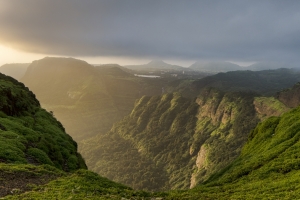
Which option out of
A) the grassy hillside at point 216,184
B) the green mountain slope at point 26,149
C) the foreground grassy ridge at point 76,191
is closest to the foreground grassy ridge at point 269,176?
the grassy hillside at point 216,184

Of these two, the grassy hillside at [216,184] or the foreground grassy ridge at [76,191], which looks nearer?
the foreground grassy ridge at [76,191]

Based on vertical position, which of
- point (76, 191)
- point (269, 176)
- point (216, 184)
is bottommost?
point (216, 184)

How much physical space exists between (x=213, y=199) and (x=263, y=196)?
5968mm

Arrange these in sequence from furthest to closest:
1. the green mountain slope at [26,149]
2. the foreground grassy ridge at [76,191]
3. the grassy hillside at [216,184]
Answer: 1. the green mountain slope at [26,149]
2. the grassy hillside at [216,184]
3. the foreground grassy ridge at [76,191]

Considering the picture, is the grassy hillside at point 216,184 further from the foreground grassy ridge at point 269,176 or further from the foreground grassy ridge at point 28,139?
the foreground grassy ridge at point 28,139

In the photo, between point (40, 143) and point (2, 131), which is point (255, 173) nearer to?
point (40, 143)

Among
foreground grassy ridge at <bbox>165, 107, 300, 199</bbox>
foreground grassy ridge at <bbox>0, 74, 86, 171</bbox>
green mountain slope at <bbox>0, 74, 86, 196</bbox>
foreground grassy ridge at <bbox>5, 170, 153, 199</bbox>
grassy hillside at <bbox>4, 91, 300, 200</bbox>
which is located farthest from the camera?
foreground grassy ridge at <bbox>0, 74, 86, 171</bbox>

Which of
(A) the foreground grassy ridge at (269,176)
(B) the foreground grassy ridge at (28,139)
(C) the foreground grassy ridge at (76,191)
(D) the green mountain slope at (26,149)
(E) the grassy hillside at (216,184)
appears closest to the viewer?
(C) the foreground grassy ridge at (76,191)

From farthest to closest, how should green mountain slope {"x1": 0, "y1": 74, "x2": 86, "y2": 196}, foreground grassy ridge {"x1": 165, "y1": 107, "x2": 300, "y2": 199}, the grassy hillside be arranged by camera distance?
green mountain slope {"x1": 0, "y1": 74, "x2": 86, "y2": 196}, foreground grassy ridge {"x1": 165, "y1": 107, "x2": 300, "y2": 199}, the grassy hillside

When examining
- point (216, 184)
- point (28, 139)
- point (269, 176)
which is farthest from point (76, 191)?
point (269, 176)

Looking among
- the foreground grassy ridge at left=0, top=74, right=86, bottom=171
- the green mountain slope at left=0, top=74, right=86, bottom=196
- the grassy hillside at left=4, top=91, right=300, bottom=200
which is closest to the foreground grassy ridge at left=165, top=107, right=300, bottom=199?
the grassy hillside at left=4, top=91, right=300, bottom=200

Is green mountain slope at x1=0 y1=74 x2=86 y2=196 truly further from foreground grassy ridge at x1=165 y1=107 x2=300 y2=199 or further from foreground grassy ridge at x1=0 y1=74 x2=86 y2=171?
foreground grassy ridge at x1=165 y1=107 x2=300 y2=199

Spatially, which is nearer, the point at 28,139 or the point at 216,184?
the point at 216,184

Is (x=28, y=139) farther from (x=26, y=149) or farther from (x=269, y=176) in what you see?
(x=269, y=176)
